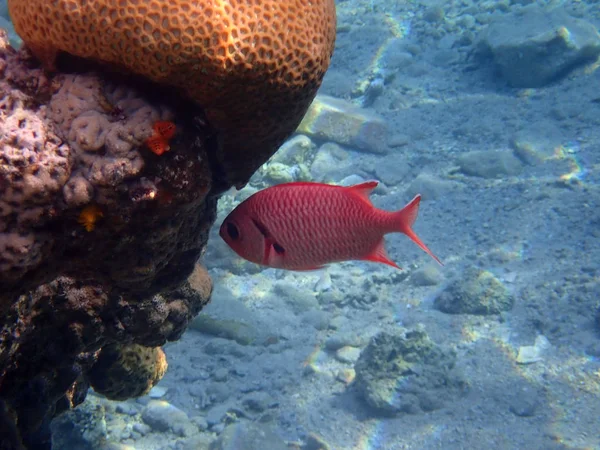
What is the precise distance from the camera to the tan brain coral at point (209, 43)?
161cm

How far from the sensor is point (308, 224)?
2023 mm

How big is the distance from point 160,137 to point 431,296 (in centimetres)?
628

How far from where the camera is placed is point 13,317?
175cm

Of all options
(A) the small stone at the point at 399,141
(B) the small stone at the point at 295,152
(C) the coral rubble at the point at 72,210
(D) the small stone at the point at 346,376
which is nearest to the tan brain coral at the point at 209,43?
(C) the coral rubble at the point at 72,210

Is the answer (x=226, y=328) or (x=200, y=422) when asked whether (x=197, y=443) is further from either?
(x=226, y=328)

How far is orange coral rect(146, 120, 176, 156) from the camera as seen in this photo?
1.65 meters

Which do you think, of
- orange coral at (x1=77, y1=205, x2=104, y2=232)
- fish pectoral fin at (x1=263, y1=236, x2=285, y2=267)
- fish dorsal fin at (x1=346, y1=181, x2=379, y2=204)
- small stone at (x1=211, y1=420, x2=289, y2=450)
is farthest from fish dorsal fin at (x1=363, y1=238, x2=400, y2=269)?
small stone at (x1=211, y1=420, x2=289, y2=450)

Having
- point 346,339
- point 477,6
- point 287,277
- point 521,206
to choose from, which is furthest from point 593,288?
point 477,6

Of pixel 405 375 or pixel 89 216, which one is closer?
pixel 89 216

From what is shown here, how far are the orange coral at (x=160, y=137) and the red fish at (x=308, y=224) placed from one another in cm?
48

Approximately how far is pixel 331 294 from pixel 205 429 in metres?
2.94

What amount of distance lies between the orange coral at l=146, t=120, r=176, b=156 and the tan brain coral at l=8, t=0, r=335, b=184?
0.57ft

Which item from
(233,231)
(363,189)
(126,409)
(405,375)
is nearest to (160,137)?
(233,231)

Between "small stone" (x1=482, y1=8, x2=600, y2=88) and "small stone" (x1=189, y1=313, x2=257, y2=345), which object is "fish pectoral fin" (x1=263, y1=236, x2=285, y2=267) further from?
"small stone" (x1=482, y1=8, x2=600, y2=88)
